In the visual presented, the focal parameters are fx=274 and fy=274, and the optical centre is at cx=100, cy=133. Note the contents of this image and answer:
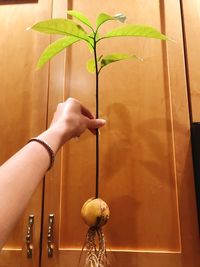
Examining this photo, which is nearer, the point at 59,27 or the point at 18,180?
the point at 18,180

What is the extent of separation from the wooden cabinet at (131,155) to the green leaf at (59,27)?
25 centimetres

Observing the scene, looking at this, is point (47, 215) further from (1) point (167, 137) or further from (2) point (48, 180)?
(1) point (167, 137)

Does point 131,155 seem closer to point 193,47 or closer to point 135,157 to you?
point 135,157

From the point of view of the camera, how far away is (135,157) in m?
0.89

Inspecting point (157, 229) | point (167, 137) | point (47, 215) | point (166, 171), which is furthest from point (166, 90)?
point (47, 215)

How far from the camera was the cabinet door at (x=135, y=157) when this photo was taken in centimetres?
82

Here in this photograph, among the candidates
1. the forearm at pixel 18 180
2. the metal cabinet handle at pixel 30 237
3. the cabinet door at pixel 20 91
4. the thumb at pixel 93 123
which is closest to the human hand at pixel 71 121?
the thumb at pixel 93 123

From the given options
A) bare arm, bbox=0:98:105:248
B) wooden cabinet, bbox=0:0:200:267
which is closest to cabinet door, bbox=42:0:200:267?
wooden cabinet, bbox=0:0:200:267

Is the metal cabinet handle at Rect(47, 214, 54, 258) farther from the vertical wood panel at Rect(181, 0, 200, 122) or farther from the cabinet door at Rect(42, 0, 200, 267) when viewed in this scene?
the vertical wood panel at Rect(181, 0, 200, 122)

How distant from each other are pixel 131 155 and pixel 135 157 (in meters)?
0.01

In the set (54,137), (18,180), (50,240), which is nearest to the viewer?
(18,180)

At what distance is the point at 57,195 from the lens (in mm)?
872

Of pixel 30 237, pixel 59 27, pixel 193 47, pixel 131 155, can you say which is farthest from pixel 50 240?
pixel 193 47

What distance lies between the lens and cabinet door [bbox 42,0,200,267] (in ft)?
2.69
